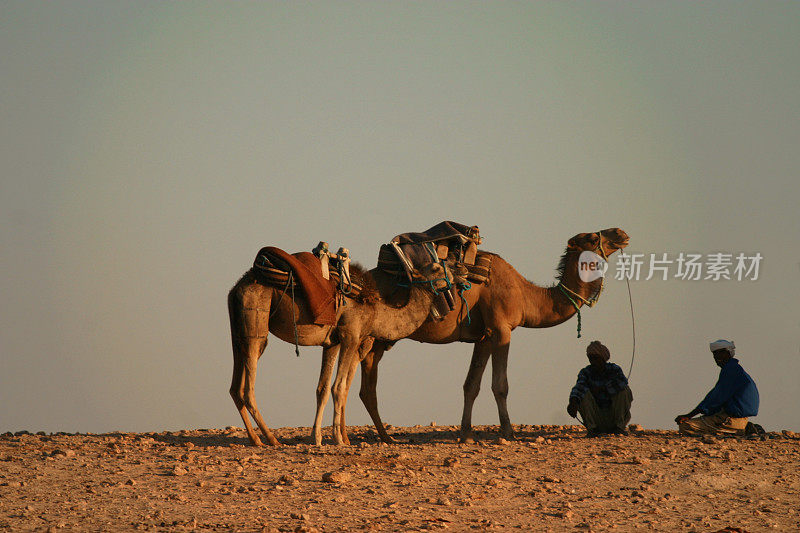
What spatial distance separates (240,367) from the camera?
14.3 meters

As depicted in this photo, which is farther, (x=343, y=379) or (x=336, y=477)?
(x=343, y=379)

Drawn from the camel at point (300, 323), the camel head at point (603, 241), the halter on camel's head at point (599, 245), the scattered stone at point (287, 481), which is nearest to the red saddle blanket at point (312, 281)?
the camel at point (300, 323)

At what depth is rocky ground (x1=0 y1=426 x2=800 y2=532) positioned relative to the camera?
34.3 feet

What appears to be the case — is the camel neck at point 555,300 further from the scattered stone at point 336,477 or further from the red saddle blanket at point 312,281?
the scattered stone at point 336,477

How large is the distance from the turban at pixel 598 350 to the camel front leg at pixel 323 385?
3.64 meters

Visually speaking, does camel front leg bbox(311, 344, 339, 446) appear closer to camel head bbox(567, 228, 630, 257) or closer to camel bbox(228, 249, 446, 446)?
camel bbox(228, 249, 446, 446)

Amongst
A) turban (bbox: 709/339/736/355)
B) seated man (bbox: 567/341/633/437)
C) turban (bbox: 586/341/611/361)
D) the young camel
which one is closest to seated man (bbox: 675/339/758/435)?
turban (bbox: 709/339/736/355)

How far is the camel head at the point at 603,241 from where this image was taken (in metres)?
16.8

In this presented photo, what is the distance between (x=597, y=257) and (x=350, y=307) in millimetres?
4433

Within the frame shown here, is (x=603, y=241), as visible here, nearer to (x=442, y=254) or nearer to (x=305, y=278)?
(x=442, y=254)

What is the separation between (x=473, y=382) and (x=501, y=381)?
48cm

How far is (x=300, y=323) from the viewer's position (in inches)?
561

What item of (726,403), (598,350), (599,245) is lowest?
(726,403)

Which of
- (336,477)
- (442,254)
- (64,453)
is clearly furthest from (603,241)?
(64,453)
